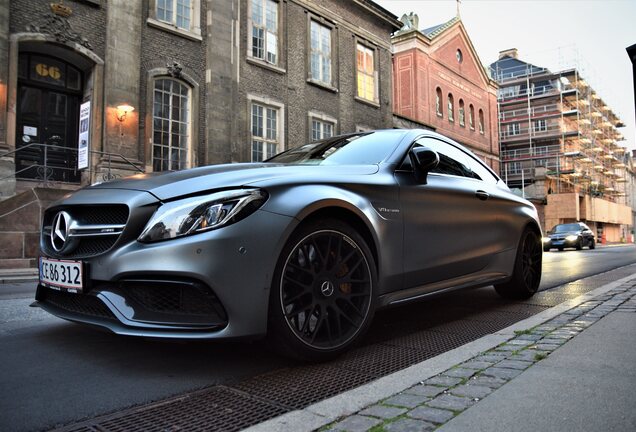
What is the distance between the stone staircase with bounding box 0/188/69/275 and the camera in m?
10.5

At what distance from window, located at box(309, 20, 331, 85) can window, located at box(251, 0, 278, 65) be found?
78.7 inches

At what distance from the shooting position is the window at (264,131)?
18.1 meters

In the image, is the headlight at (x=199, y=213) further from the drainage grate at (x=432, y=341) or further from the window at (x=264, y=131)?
the window at (x=264, y=131)

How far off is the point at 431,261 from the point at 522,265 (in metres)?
2.02

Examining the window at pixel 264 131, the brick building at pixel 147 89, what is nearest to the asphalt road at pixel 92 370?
the brick building at pixel 147 89

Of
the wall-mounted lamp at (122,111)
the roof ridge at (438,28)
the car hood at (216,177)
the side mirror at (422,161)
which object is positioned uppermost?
the roof ridge at (438,28)

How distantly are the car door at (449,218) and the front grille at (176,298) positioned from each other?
1496 millimetres

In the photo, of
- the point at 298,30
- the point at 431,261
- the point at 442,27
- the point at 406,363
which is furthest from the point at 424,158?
the point at 442,27

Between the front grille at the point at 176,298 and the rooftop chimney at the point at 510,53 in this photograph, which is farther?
the rooftop chimney at the point at 510,53

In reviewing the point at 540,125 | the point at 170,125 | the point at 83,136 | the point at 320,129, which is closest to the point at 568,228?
the point at 320,129

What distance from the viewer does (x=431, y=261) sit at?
366cm

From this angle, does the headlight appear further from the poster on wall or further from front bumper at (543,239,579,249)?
front bumper at (543,239,579,249)

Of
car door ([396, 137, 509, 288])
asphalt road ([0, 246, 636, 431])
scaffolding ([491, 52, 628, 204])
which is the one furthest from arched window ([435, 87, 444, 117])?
asphalt road ([0, 246, 636, 431])

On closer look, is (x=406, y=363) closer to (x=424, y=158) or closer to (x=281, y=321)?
(x=281, y=321)
